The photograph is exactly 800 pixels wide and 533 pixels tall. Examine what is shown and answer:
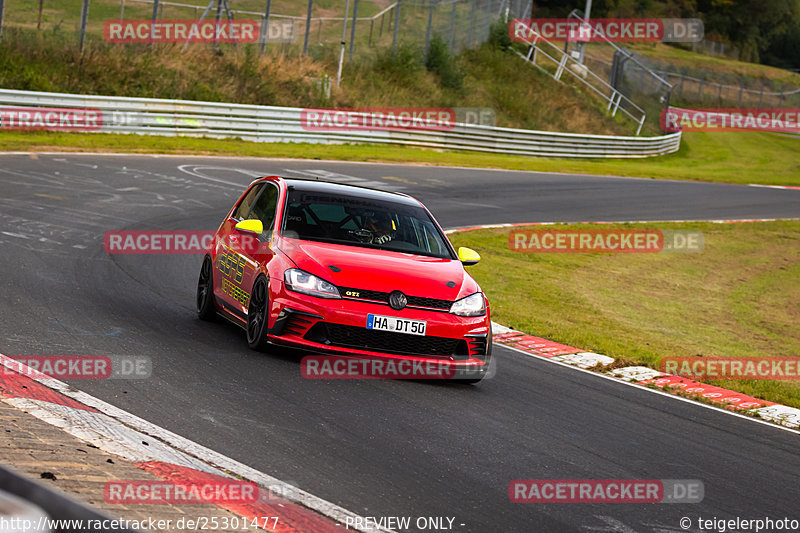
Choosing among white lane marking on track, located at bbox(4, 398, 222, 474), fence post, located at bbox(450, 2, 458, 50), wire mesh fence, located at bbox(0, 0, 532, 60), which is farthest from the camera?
fence post, located at bbox(450, 2, 458, 50)

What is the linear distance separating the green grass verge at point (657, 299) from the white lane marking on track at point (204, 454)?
5.91 metres

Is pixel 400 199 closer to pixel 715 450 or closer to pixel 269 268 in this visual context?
pixel 269 268

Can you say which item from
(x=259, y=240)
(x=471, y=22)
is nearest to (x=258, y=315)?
(x=259, y=240)

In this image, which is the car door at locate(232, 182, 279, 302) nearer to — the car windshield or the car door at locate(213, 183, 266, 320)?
the car door at locate(213, 183, 266, 320)

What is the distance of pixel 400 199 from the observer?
10039 millimetres

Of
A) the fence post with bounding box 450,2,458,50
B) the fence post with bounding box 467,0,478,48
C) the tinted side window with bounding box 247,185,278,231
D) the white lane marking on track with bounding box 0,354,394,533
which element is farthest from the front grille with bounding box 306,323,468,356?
the fence post with bounding box 467,0,478,48

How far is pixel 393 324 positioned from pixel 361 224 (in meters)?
1.49

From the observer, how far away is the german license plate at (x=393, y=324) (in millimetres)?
8109

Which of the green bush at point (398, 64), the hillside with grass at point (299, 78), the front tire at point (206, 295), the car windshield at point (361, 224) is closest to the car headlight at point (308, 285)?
the car windshield at point (361, 224)

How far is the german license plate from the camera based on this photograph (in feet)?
26.6

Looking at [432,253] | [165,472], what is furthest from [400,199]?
[165,472]

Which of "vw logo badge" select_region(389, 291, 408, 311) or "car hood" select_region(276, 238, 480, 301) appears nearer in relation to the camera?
"vw logo badge" select_region(389, 291, 408, 311)

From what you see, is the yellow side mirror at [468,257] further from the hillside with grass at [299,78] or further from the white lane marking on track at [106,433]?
the hillside with grass at [299,78]

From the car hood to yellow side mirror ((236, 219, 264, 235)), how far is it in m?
0.34
